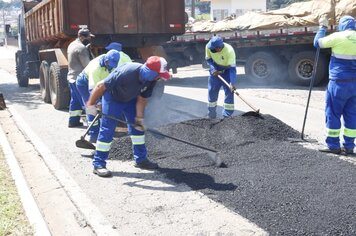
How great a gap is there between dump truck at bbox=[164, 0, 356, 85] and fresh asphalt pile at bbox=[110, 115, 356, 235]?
587 centimetres

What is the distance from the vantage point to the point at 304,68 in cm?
1255

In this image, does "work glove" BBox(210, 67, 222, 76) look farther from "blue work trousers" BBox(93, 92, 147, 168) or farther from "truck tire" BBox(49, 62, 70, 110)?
"truck tire" BBox(49, 62, 70, 110)

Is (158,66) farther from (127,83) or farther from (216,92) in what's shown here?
(216,92)

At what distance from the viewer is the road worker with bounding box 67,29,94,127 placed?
26.2ft

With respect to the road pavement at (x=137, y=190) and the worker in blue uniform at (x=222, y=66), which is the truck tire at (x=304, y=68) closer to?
the road pavement at (x=137, y=190)

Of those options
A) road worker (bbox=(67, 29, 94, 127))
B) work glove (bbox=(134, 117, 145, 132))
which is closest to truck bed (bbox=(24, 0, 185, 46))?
road worker (bbox=(67, 29, 94, 127))

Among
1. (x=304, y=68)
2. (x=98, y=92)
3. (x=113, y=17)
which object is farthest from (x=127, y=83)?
(x=304, y=68)

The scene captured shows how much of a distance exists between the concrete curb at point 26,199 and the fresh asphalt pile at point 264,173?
1.35 m

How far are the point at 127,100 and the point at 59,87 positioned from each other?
473cm

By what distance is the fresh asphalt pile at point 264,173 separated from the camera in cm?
395

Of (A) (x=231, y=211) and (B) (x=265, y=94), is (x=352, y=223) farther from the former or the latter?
(B) (x=265, y=94)

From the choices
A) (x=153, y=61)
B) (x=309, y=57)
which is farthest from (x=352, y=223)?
(x=309, y=57)

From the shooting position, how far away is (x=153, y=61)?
4941 mm

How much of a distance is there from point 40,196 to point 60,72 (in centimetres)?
516
